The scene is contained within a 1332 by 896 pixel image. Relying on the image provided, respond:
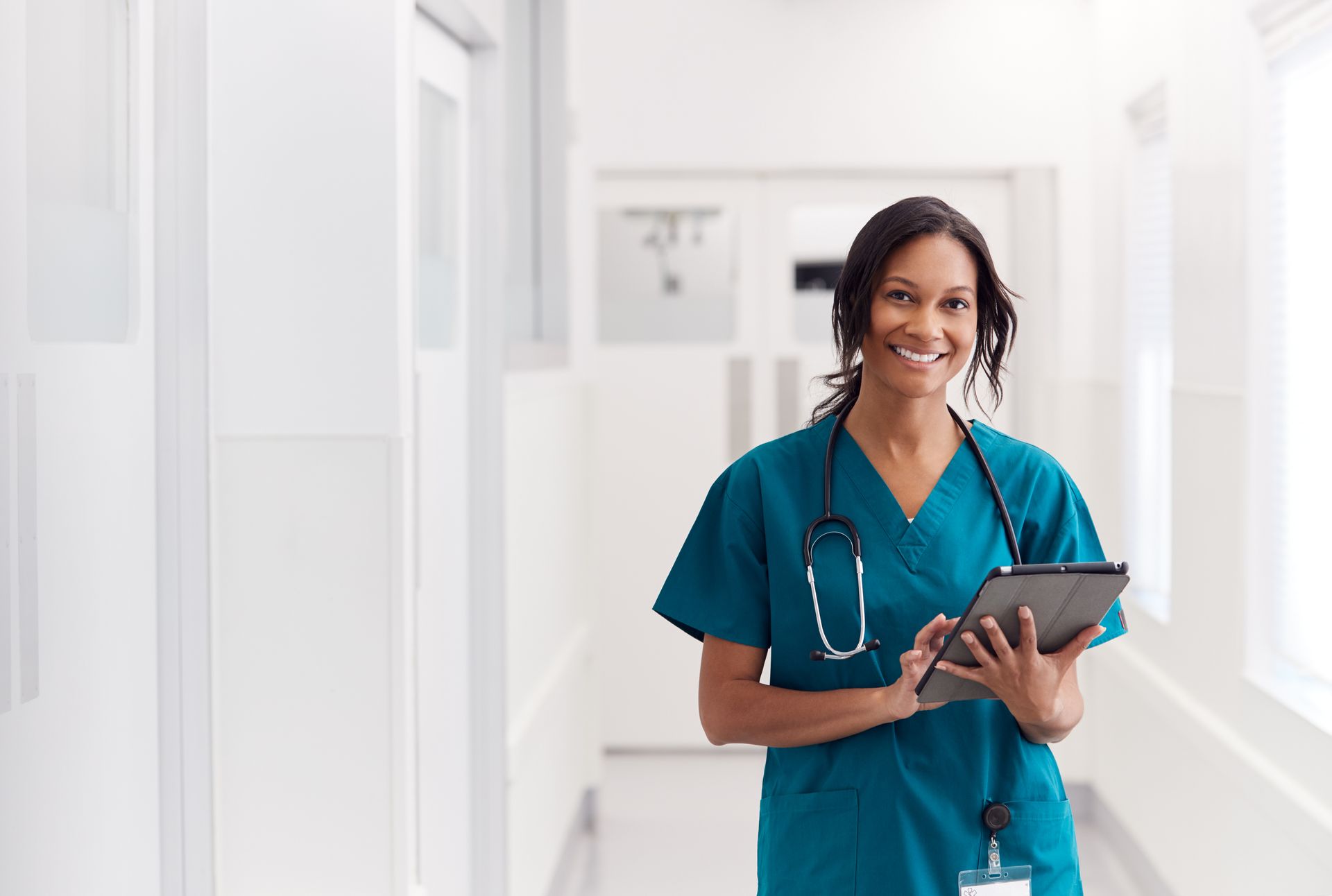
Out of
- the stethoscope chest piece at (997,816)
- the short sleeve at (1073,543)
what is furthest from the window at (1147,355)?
the stethoscope chest piece at (997,816)

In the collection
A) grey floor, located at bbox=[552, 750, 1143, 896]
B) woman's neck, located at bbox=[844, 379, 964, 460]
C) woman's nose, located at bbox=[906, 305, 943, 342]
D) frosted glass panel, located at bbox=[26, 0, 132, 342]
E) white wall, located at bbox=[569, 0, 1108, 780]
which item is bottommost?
grey floor, located at bbox=[552, 750, 1143, 896]

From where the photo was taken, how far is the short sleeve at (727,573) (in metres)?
1.36

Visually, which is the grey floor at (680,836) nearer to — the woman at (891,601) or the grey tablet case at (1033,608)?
the woman at (891,601)

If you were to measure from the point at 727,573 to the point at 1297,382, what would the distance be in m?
1.58

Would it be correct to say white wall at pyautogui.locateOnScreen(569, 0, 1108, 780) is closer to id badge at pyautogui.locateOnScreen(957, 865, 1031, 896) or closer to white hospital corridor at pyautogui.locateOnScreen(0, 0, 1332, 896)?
white hospital corridor at pyautogui.locateOnScreen(0, 0, 1332, 896)

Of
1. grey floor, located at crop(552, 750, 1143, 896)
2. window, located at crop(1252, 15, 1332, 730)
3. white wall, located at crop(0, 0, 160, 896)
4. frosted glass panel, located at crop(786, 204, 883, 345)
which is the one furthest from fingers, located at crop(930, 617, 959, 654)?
frosted glass panel, located at crop(786, 204, 883, 345)

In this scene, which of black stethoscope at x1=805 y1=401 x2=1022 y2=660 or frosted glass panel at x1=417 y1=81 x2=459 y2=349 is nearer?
black stethoscope at x1=805 y1=401 x2=1022 y2=660

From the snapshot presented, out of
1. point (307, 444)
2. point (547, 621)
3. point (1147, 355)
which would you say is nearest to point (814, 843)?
point (307, 444)

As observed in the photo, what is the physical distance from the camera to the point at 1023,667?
1214 mm

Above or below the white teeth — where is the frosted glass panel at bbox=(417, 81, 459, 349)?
above

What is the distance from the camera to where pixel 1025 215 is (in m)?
3.96

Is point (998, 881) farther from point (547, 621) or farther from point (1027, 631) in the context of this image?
point (547, 621)

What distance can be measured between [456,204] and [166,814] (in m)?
1.32

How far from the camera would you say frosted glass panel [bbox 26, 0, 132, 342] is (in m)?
1.27
